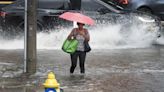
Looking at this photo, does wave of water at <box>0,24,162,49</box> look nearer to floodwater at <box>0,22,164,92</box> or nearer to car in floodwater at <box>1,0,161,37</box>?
floodwater at <box>0,22,164,92</box>

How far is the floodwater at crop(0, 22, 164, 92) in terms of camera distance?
8.90 m

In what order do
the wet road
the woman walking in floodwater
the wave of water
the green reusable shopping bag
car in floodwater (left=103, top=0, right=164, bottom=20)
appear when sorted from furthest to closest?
car in floodwater (left=103, top=0, right=164, bottom=20), the wave of water, the woman walking in floodwater, the green reusable shopping bag, the wet road

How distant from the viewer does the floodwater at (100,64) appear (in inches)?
350

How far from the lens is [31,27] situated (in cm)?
966

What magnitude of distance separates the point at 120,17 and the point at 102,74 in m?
5.05

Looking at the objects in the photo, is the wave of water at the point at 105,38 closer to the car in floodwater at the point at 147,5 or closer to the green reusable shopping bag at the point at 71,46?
the green reusable shopping bag at the point at 71,46

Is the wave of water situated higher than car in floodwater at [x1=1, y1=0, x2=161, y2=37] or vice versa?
car in floodwater at [x1=1, y1=0, x2=161, y2=37]

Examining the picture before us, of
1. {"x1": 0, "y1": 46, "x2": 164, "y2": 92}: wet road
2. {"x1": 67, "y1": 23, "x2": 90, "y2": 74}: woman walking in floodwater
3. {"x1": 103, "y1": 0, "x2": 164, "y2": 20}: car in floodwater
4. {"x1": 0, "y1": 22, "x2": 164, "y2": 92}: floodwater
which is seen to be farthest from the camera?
{"x1": 103, "y1": 0, "x2": 164, "y2": 20}: car in floodwater

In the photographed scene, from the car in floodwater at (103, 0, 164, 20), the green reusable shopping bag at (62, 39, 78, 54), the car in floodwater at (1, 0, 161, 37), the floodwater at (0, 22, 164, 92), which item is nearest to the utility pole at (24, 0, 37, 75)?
the floodwater at (0, 22, 164, 92)

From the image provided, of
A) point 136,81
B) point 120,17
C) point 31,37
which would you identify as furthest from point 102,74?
point 120,17

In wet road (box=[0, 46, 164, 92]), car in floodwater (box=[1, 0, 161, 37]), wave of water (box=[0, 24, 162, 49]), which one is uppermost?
car in floodwater (box=[1, 0, 161, 37])

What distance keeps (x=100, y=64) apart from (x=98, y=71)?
0.95m

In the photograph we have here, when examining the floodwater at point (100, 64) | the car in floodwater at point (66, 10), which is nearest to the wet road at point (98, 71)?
the floodwater at point (100, 64)

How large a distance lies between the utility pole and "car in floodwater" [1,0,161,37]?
4.70m
